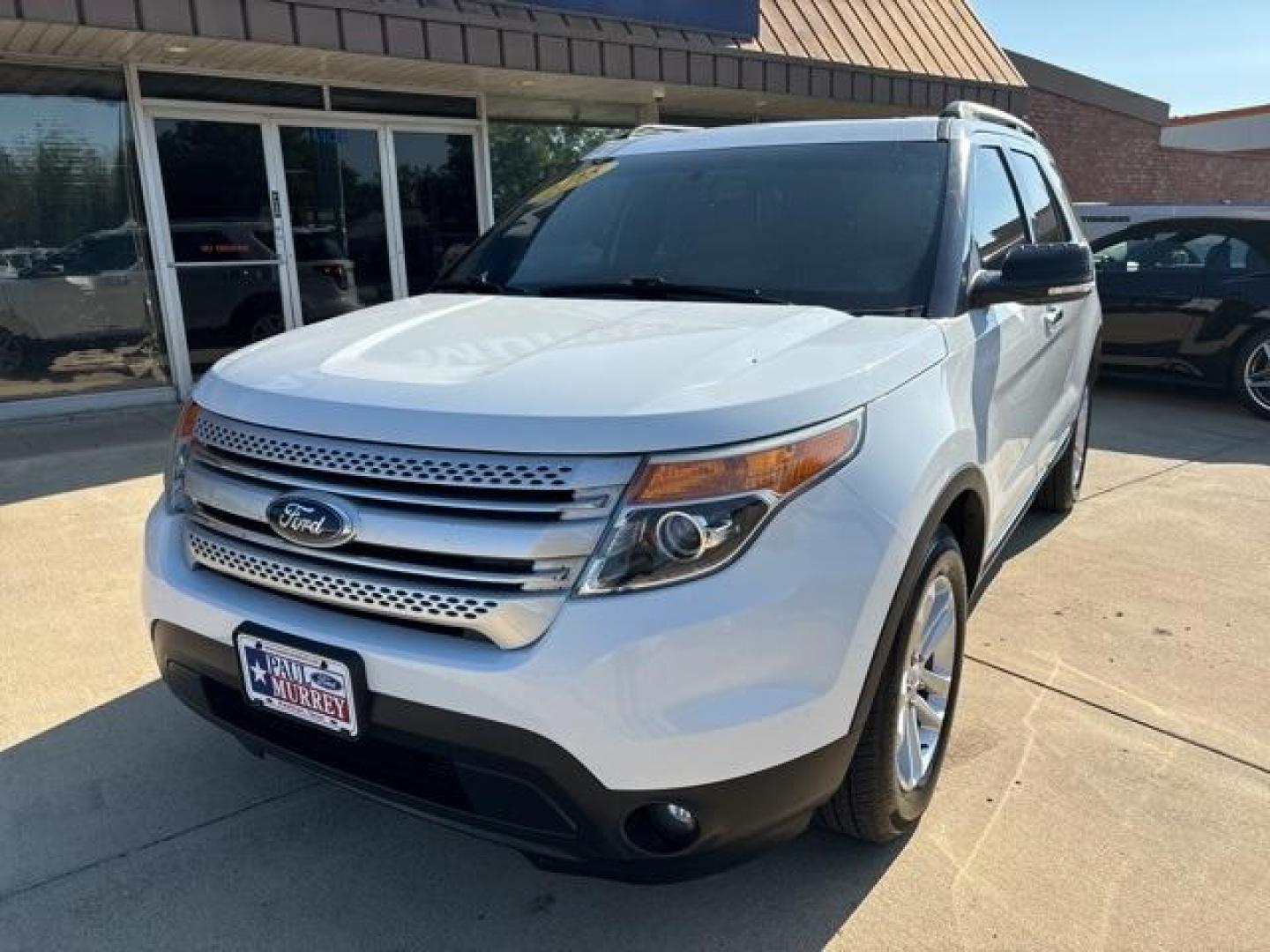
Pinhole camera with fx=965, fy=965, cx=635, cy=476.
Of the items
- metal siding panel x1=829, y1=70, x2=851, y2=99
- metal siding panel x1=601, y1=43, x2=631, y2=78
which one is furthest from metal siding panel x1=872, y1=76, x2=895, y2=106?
metal siding panel x1=601, y1=43, x2=631, y2=78

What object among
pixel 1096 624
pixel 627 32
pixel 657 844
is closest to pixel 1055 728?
pixel 1096 624

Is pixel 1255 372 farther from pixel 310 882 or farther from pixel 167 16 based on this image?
pixel 167 16

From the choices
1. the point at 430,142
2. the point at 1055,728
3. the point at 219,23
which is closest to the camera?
the point at 1055,728

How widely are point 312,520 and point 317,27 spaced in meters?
5.96

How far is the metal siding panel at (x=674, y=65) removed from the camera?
8.70 metres

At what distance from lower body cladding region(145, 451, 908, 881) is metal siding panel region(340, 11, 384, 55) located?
6.09 m

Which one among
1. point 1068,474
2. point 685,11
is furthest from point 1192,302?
point 685,11

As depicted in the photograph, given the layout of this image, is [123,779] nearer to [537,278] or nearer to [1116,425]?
[537,278]

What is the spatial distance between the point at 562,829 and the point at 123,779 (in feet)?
5.54

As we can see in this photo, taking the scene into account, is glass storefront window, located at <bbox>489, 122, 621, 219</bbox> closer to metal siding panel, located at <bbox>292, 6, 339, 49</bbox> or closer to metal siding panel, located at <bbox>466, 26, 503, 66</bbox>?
metal siding panel, located at <bbox>466, 26, 503, 66</bbox>

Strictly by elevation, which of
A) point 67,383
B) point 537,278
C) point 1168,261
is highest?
point 537,278

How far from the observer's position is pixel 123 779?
283 cm

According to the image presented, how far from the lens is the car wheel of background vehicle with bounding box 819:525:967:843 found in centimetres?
216

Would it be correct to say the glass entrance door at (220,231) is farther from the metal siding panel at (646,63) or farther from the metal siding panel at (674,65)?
the metal siding panel at (674,65)
